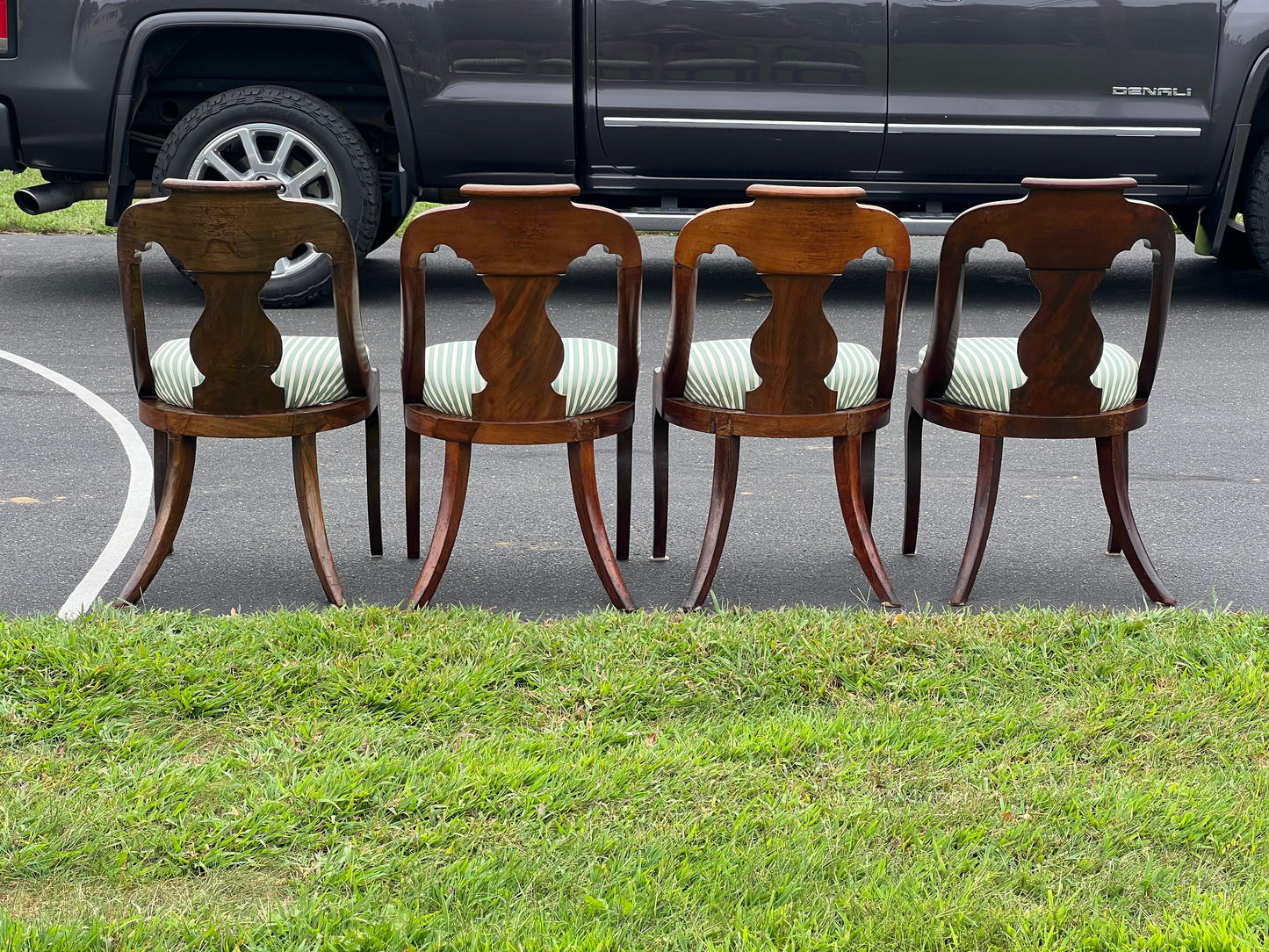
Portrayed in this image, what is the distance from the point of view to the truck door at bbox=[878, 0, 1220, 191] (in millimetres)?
7328

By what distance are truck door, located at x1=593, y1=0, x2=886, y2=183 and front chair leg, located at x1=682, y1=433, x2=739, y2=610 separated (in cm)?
378

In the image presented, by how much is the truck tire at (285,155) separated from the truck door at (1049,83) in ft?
9.07

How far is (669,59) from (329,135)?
5.80 feet

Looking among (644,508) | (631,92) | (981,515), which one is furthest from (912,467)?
(631,92)

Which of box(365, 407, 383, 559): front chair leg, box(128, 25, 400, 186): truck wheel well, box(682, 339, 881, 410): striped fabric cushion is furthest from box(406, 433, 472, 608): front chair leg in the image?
box(128, 25, 400, 186): truck wheel well

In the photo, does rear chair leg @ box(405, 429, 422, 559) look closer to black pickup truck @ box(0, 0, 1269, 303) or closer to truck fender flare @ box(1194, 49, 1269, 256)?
black pickup truck @ box(0, 0, 1269, 303)

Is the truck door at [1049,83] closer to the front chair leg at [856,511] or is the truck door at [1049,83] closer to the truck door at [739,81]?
the truck door at [739,81]

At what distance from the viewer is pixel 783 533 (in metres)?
4.57

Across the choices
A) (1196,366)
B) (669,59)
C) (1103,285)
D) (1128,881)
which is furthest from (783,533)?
(1103,285)

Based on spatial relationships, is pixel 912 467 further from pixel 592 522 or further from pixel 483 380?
pixel 483 380

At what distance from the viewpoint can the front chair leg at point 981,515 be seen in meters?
3.94

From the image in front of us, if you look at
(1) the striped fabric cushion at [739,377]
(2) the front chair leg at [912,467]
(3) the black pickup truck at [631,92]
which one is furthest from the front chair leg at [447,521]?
(3) the black pickup truck at [631,92]

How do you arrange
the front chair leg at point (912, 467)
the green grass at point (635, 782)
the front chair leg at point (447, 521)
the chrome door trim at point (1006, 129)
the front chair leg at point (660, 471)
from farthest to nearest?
the chrome door trim at point (1006, 129) < the front chair leg at point (912, 467) < the front chair leg at point (660, 471) < the front chair leg at point (447, 521) < the green grass at point (635, 782)

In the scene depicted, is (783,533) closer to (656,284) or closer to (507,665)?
(507,665)
